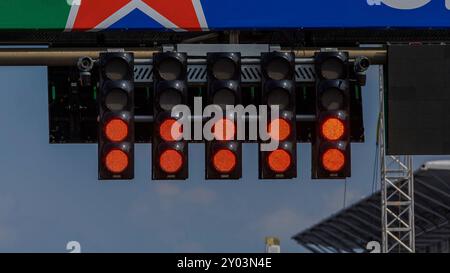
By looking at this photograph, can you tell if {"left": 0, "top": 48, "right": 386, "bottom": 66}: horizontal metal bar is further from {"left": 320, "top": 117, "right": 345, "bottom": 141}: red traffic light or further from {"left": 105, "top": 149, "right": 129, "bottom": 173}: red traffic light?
{"left": 105, "top": 149, "right": 129, "bottom": 173}: red traffic light

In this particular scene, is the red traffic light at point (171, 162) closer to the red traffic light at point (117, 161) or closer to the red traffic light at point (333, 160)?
the red traffic light at point (117, 161)

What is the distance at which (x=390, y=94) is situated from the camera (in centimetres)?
1508

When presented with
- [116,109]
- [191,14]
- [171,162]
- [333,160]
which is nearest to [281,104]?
[333,160]

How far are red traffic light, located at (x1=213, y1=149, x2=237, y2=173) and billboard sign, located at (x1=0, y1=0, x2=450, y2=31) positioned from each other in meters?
2.22

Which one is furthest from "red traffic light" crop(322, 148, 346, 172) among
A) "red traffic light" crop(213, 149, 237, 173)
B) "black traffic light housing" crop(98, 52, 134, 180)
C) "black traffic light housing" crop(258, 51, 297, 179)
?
"black traffic light housing" crop(98, 52, 134, 180)

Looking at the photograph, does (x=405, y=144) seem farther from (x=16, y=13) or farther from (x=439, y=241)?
(x=439, y=241)

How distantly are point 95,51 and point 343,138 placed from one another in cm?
318

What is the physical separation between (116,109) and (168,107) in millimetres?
528

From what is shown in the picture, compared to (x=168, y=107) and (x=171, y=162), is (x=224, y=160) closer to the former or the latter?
(x=171, y=162)

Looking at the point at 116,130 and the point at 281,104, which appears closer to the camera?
the point at 116,130

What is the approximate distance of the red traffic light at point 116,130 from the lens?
1408cm

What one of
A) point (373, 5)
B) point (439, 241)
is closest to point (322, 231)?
point (439, 241)

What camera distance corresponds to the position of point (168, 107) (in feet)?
46.8

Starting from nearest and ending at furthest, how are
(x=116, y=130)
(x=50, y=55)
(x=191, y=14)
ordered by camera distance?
(x=116, y=130)
(x=50, y=55)
(x=191, y=14)
